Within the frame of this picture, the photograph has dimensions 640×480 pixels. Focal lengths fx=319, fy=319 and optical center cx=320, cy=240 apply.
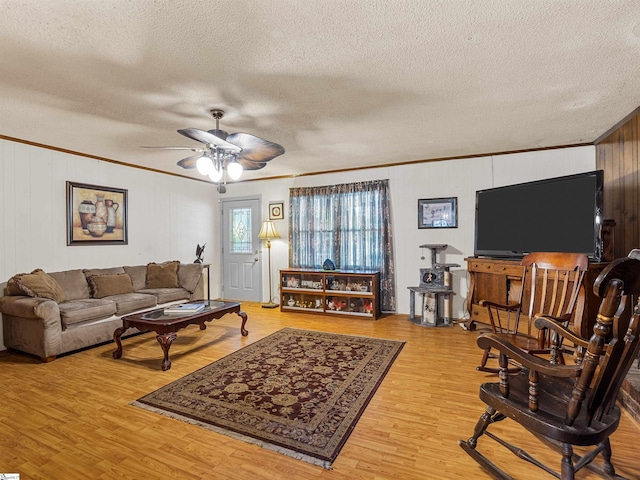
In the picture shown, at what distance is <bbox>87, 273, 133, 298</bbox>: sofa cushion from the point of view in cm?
431

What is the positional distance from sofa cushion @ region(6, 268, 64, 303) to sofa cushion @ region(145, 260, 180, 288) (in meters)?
1.33

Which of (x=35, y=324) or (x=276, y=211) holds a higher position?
(x=276, y=211)

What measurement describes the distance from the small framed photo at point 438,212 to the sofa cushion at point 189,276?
12.3ft

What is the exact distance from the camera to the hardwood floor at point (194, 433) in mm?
1734

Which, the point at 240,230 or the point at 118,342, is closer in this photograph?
the point at 118,342

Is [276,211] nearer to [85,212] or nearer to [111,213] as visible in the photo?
[111,213]

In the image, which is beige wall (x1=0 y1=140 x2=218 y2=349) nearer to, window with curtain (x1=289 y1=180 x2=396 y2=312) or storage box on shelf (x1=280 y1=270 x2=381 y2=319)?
window with curtain (x1=289 y1=180 x2=396 y2=312)

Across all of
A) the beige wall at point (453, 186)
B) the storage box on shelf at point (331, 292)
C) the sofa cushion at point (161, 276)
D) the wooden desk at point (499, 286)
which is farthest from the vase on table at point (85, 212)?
the wooden desk at point (499, 286)

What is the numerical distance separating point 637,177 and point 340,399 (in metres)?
3.60

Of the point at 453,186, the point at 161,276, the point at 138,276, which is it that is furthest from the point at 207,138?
the point at 453,186

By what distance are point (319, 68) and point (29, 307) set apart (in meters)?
3.67

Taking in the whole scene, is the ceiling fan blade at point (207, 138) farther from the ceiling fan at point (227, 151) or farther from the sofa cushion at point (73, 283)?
the sofa cushion at point (73, 283)

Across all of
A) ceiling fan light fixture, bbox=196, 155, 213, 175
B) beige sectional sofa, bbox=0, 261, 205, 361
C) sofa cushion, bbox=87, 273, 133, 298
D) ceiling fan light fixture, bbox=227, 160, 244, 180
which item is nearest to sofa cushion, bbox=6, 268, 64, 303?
beige sectional sofa, bbox=0, 261, 205, 361

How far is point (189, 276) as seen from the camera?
523cm
